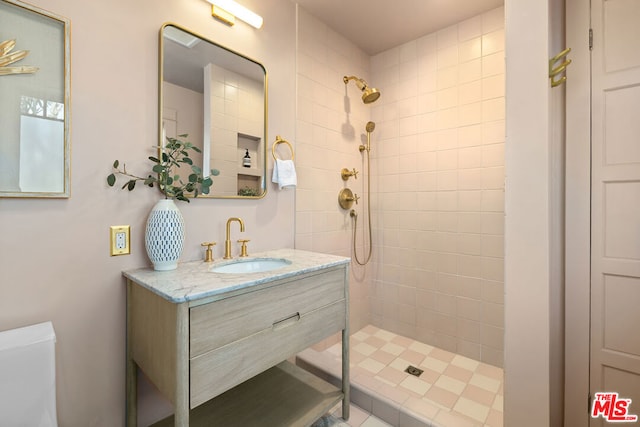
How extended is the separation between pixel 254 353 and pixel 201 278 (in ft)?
1.20

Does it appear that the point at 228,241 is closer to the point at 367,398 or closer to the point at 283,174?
the point at 283,174

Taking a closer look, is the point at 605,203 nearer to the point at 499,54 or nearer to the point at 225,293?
the point at 499,54

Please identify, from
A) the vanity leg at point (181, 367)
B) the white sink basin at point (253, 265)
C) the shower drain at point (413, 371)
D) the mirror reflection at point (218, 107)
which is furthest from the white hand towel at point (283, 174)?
the shower drain at point (413, 371)

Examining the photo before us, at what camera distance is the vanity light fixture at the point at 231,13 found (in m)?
1.50

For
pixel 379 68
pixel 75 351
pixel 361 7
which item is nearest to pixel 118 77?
pixel 75 351

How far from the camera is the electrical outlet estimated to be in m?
1.19

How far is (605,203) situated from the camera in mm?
1286

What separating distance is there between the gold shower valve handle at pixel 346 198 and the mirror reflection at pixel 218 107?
2.55ft

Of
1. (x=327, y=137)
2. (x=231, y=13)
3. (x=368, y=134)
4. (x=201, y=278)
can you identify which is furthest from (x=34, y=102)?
(x=368, y=134)

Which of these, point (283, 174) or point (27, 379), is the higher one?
point (283, 174)

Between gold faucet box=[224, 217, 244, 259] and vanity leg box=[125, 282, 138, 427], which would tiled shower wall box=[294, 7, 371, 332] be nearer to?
gold faucet box=[224, 217, 244, 259]

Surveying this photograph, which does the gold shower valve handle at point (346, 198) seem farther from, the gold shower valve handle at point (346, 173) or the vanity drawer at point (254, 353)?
the vanity drawer at point (254, 353)

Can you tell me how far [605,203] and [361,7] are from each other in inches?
74.4

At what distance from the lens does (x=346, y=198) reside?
92.8 inches
